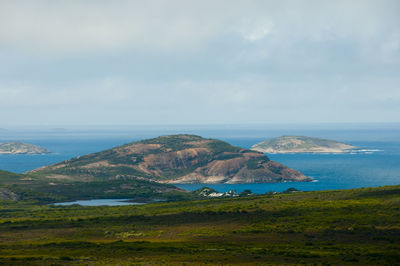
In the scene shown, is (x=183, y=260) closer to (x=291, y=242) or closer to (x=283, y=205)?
(x=291, y=242)

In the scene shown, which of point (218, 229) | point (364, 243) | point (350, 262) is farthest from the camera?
point (218, 229)

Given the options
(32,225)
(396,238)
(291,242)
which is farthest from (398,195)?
(32,225)

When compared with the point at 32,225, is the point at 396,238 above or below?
above

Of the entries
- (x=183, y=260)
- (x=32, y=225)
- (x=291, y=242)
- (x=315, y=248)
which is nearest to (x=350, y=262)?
(x=315, y=248)

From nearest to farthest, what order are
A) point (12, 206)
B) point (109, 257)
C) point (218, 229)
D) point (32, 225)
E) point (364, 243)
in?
point (109, 257) < point (364, 243) < point (218, 229) < point (32, 225) < point (12, 206)

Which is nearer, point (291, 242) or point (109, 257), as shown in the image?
point (109, 257)

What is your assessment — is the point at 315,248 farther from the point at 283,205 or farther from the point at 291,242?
the point at 283,205
